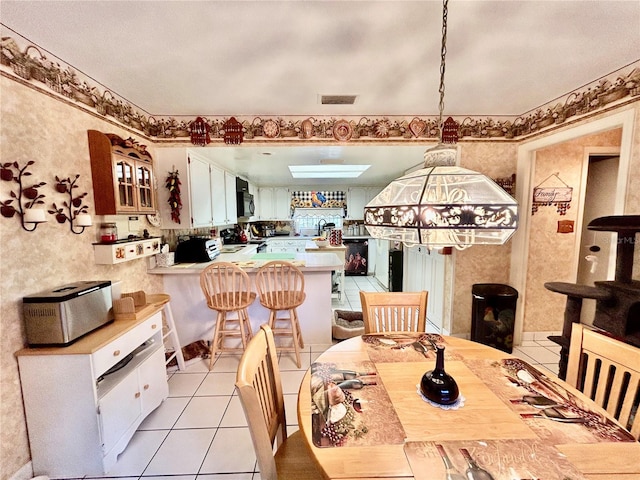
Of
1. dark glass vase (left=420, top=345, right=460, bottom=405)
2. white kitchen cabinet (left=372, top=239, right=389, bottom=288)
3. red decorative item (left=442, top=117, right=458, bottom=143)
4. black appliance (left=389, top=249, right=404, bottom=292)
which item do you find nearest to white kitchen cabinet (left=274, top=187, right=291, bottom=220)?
white kitchen cabinet (left=372, top=239, right=389, bottom=288)

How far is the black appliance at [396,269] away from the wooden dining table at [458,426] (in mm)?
3313

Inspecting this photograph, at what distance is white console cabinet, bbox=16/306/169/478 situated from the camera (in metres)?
1.52

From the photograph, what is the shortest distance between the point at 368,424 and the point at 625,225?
2.00 m

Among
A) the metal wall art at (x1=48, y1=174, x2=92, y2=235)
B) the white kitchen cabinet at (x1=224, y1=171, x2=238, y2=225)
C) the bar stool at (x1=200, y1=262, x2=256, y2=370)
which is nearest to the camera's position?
the metal wall art at (x1=48, y1=174, x2=92, y2=235)

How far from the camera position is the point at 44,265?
1672 mm

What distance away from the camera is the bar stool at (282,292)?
2650mm

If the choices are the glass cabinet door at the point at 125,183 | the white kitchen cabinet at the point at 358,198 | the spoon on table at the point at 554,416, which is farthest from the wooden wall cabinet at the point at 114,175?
the white kitchen cabinet at the point at 358,198

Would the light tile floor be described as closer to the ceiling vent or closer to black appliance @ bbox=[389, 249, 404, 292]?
black appliance @ bbox=[389, 249, 404, 292]

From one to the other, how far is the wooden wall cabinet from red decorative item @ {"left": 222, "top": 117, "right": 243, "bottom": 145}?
85 centimetres

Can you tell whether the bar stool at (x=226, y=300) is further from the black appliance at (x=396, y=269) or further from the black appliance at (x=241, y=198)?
the black appliance at (x=396, y=269)

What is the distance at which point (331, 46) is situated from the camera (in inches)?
64.1

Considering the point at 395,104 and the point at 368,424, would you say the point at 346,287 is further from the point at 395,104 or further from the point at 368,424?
the point at 368,424

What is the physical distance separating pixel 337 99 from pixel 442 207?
1.89 m

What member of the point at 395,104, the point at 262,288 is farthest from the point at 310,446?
the point at 395,104
